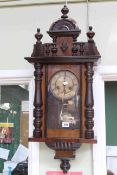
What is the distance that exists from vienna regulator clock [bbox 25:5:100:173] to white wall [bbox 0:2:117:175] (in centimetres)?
14

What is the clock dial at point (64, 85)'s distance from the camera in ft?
6.59

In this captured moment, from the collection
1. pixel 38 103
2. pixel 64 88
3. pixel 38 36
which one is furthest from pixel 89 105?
pixel 38 36

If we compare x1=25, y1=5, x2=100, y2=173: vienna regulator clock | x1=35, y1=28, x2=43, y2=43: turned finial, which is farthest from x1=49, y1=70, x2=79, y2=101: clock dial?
x1=35, y1=28, x2=43, y2=43: turned finial

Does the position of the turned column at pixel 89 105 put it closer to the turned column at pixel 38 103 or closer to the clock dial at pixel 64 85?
the clock dial at pixel 64 85

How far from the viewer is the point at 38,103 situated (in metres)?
2.01

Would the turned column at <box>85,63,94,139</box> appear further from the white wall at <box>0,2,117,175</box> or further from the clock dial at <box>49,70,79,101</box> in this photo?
the white wall at <box>0,2,117,175</box>

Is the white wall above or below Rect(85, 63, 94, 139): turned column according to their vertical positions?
above

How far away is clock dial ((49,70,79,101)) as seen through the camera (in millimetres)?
2010

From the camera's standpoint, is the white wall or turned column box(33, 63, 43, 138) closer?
turned column box(33, 63, 43, 138)

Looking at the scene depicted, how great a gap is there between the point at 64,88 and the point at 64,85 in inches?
0.7

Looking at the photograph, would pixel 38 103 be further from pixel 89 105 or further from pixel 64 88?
pixel 89 105

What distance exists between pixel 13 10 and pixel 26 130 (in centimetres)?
84

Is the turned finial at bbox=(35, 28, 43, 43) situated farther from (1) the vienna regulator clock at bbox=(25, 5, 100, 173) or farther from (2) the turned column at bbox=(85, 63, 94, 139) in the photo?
(2) the turned column at bbox=(85, 63, 94, 139)

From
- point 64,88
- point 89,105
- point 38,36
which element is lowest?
point 89,105
